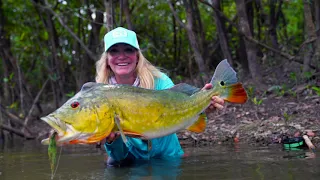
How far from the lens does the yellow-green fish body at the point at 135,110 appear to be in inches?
135

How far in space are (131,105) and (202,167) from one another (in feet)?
3.97

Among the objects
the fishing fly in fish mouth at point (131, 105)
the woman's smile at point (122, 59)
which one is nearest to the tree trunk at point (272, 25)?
the fishing fly in fish mouth at point (131, 105)

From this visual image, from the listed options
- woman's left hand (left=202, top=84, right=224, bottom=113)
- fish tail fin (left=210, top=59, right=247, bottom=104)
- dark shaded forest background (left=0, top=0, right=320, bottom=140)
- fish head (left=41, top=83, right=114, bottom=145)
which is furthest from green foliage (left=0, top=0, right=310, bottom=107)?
fish head (left=41, top=83, right=114, bottom=145)

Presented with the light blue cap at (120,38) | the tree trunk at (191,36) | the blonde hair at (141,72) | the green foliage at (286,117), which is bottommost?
the green foliage at (286,117)

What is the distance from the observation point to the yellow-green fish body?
3.42 meters

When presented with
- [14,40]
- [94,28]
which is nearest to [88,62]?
[94,28]

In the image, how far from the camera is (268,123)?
703cm

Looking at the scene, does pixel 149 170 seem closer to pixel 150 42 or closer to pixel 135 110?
pixel 135 110

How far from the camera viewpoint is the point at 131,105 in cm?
375

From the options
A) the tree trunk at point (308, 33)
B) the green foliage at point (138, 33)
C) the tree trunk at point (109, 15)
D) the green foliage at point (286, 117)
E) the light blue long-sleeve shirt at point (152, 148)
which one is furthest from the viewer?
the green foliage at point (138, 33)

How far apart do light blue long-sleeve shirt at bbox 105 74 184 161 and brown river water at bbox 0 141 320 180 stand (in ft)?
0.54

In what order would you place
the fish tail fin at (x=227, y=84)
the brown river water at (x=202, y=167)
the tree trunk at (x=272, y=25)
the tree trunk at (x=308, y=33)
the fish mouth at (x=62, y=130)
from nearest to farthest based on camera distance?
the fish mouth at (x=62, y=130) → the brown river water at (x=202, y=167) → the fish tail fin at (x=227, y=84) → the tree trunk at (x=308, y=33) → the tree trunk at (x=272, y=25)

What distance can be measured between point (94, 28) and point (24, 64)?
18.8 feet

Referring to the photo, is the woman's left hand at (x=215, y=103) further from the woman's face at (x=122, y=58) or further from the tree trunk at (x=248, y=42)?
the tree trunk at (x=248, y=42)
